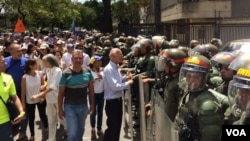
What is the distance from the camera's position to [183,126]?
386 centimetres

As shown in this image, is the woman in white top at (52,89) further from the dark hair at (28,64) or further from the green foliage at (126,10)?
the green foliage at (126,10)

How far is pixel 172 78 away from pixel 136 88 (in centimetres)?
268

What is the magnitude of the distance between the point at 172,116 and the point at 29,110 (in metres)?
3.71

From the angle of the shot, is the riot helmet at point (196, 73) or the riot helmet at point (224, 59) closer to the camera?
the riot helmet at point (196, 73)

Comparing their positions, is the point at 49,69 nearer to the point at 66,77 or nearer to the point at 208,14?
the point at 66,77

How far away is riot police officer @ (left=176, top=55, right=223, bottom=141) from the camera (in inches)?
140

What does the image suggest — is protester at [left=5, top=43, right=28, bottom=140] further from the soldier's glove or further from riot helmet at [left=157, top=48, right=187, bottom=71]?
the soldier's glove

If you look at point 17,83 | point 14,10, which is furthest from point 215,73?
point 14,10

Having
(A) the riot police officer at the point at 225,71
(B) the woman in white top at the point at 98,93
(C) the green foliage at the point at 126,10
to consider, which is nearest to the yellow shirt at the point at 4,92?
(A) the riot police officer at the point at 225,71

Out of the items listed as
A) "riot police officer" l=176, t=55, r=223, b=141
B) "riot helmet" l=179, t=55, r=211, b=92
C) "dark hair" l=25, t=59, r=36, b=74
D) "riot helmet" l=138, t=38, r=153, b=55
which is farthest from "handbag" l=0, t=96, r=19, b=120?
"riot helmet" l=138, t=38, r=153, b=55

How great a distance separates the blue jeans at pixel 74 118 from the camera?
6.59m

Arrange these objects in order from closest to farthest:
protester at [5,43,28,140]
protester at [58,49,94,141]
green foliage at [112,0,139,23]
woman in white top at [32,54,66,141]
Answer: protester at [58,49,94,141] < woman in white top at [32,54,66,141] < protester at [5,43,28,140] < green foliage at [112,0,139,23]

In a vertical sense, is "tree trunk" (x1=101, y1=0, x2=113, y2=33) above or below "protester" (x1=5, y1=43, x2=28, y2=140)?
above

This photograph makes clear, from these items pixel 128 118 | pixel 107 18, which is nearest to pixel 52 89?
pixel 128 118
